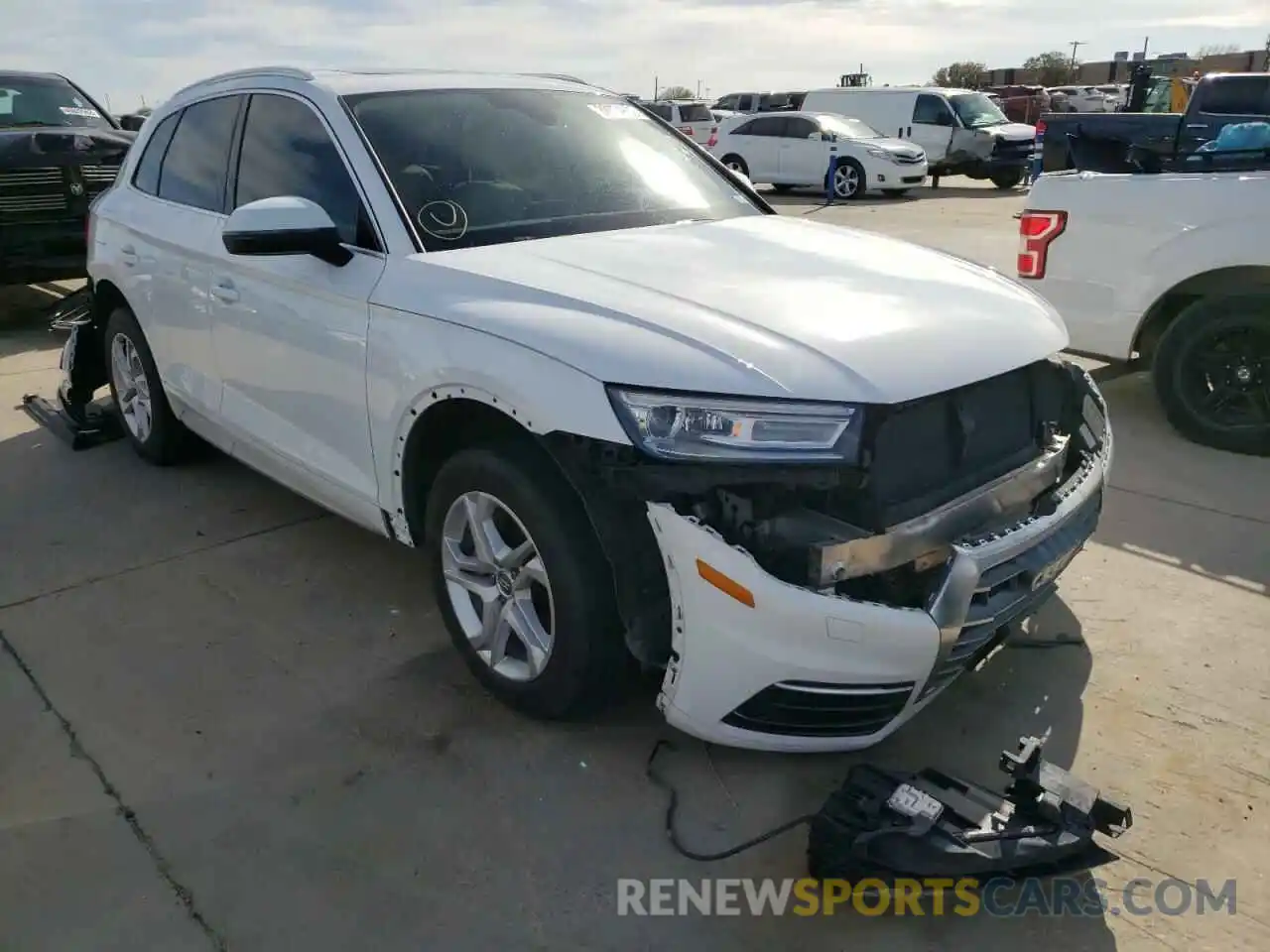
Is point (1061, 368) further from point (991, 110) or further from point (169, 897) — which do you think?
point (991, 110)

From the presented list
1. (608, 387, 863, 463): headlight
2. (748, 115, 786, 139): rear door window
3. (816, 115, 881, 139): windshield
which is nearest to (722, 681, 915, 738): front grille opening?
(608, 387, 863, 463): headlight

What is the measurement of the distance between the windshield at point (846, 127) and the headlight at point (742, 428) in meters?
18.2

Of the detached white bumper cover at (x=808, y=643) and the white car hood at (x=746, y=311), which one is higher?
the white car hood at (x=746, y=311)

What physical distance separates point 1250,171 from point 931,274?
296 centimetres

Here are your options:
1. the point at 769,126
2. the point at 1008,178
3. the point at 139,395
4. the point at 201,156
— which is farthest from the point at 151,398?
the point at 1008,178

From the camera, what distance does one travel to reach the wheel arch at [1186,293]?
490 cm

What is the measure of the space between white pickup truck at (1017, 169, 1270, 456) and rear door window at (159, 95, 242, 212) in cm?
393

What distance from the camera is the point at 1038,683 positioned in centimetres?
318

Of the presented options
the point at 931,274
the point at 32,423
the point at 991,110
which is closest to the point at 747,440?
the point at 931,274

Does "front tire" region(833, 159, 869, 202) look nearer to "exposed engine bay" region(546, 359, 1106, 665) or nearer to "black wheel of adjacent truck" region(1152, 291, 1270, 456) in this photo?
"black wheel of adjacent truck" region(1152, 291, 1270, 456)

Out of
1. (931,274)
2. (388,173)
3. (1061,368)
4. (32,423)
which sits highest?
(388,173)

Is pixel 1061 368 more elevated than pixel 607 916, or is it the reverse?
pixel 1061 368

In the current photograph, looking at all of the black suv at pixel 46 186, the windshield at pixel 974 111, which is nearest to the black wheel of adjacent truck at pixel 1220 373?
the black suv at pixel 46 186

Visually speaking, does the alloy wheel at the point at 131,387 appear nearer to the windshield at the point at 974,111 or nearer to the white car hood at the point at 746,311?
the white car hood at the point at 746,311
